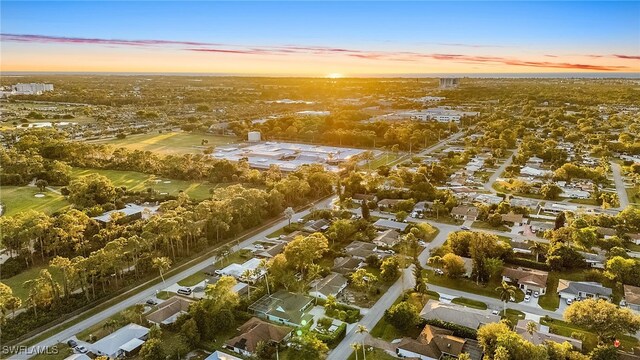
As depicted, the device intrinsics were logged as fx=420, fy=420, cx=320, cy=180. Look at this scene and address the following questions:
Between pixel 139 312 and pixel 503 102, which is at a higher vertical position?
pixel 503 102

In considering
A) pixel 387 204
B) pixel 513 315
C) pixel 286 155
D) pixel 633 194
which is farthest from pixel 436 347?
pixel 286 155

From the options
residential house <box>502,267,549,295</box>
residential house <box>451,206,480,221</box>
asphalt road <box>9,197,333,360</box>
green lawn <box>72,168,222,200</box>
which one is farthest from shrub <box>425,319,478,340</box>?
green lawn <box>72,168,222,200</box>

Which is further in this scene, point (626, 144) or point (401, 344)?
point (626, 144)

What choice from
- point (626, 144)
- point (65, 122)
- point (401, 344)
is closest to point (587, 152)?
point (626, 144)

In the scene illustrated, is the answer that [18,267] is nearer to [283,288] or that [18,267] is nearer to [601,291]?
[283,288]

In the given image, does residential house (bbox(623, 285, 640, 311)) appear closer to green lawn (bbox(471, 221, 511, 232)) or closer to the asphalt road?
green lawn (bbox(471, 221, 511, 232))

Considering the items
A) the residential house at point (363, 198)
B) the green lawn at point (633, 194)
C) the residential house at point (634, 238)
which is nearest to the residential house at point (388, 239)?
the residential house at point (363, 198)
